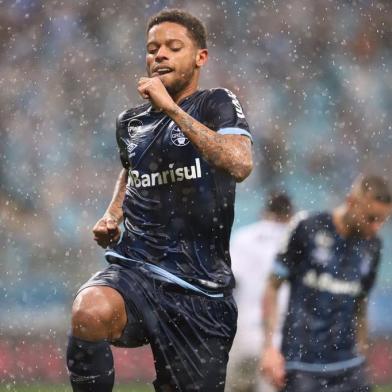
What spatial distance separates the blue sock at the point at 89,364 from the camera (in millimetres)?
2982

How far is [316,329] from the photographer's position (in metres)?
4.34

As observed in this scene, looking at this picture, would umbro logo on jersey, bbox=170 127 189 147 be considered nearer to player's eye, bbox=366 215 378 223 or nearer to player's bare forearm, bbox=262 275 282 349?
player's bare forearm, bbox=262 275 282 349

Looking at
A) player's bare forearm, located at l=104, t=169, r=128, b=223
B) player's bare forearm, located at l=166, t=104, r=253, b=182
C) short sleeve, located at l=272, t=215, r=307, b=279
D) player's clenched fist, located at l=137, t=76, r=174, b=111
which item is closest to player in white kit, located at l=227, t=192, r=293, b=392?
short sleeve, located at l=272, t=215, r=307, b=279

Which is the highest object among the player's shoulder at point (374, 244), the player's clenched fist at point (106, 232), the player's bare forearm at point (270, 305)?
the player's clenched fist at point (106, 232)

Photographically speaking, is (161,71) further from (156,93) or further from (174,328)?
(174,328)

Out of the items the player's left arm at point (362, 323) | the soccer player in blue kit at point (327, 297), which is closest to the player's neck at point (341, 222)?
the soccer player in blue kit at point (327, 297)

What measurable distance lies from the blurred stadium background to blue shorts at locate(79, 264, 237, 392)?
734cm

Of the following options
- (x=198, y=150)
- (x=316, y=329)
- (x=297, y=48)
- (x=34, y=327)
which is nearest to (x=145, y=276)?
(x=198, y=150)

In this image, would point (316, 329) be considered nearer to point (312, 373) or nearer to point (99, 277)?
point (312, 373)

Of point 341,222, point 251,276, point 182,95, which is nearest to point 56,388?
point 251,276

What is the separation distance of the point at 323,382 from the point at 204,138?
1.82 metres

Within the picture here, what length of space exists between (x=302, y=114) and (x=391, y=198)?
7.20 meters

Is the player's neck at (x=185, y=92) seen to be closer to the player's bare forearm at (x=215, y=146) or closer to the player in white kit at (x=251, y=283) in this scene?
the player's bare forearm at (x=215, y=146)

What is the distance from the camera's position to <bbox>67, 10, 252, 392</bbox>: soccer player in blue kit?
3.15 metres
